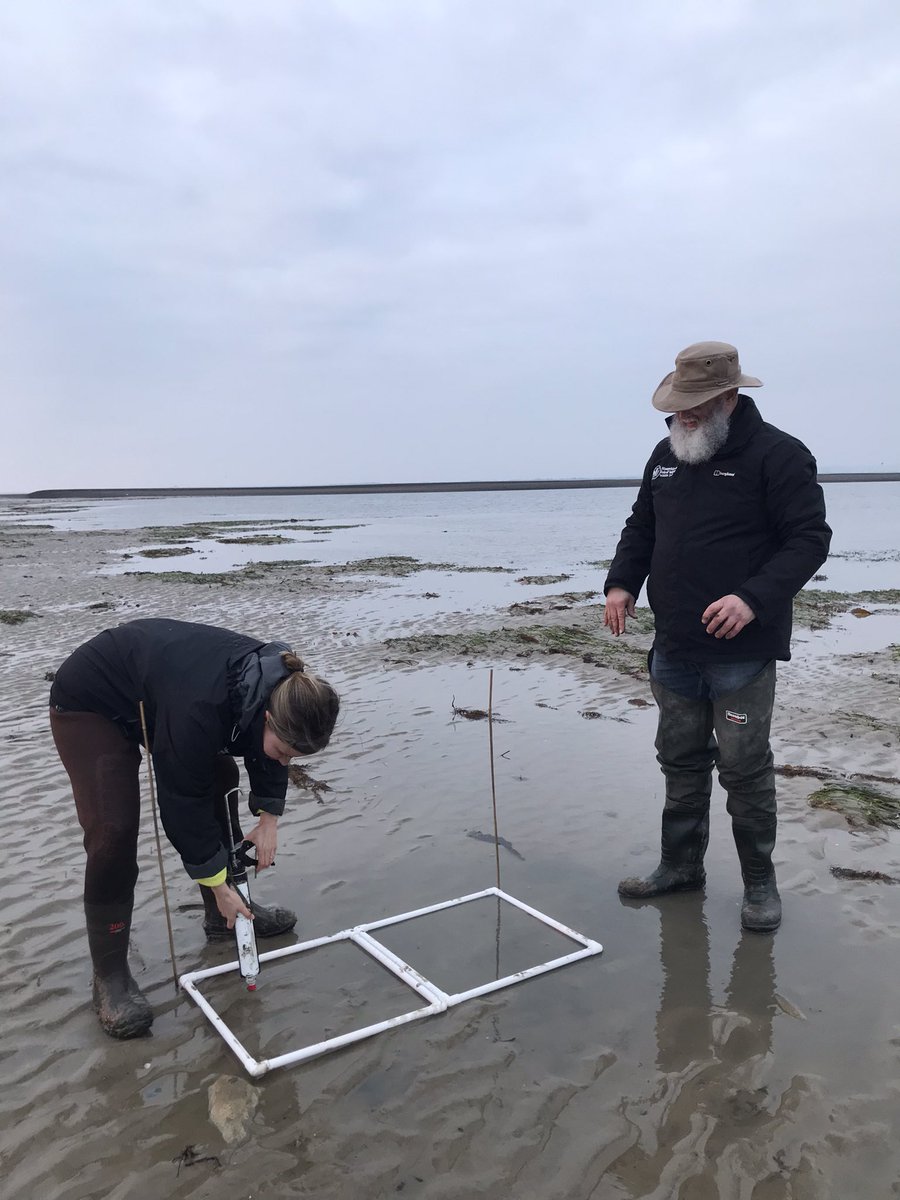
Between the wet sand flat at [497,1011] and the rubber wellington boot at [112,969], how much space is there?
113 mm

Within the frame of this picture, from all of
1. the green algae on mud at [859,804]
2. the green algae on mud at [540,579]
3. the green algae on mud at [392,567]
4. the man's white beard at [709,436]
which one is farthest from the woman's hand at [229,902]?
the green algae on mud at [392,567]

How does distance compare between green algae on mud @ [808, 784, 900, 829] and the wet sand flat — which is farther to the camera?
green algae on mud @ [808, 784, 900, 829]

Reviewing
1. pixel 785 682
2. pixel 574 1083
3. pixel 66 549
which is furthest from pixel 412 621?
pixel 66 549

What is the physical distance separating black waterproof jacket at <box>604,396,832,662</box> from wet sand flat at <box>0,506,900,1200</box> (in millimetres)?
1489

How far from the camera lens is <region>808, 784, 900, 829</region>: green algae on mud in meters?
5.42

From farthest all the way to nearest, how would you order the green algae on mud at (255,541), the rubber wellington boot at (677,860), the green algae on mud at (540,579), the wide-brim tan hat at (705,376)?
the green algae on mud at (255,541) → the green algae on mud at (540,579) → the rubber wellington boot at (677,860) → the wide-brim tan hat at (705,376)

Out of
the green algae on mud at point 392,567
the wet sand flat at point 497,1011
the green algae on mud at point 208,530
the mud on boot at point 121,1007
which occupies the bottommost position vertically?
the wet sand flat at point 497,1011

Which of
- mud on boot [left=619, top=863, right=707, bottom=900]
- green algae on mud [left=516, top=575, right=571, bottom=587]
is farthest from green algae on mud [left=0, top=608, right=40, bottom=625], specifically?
mud on boot [left=619, top=863, right=707, bottom=900]

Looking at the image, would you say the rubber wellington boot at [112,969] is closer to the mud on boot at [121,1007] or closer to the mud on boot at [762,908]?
the mud on boot at [121,1007]

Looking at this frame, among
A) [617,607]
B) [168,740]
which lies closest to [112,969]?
[168,740]

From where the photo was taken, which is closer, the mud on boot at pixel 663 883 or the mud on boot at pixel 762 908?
the mud on boot at pixel 762 908

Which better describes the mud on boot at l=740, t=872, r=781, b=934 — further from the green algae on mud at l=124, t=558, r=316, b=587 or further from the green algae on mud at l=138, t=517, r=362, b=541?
the green algae on mud at l=138, t=517, r=362, b=541

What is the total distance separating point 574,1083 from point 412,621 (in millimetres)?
10544

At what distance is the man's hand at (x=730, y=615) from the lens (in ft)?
12.5
